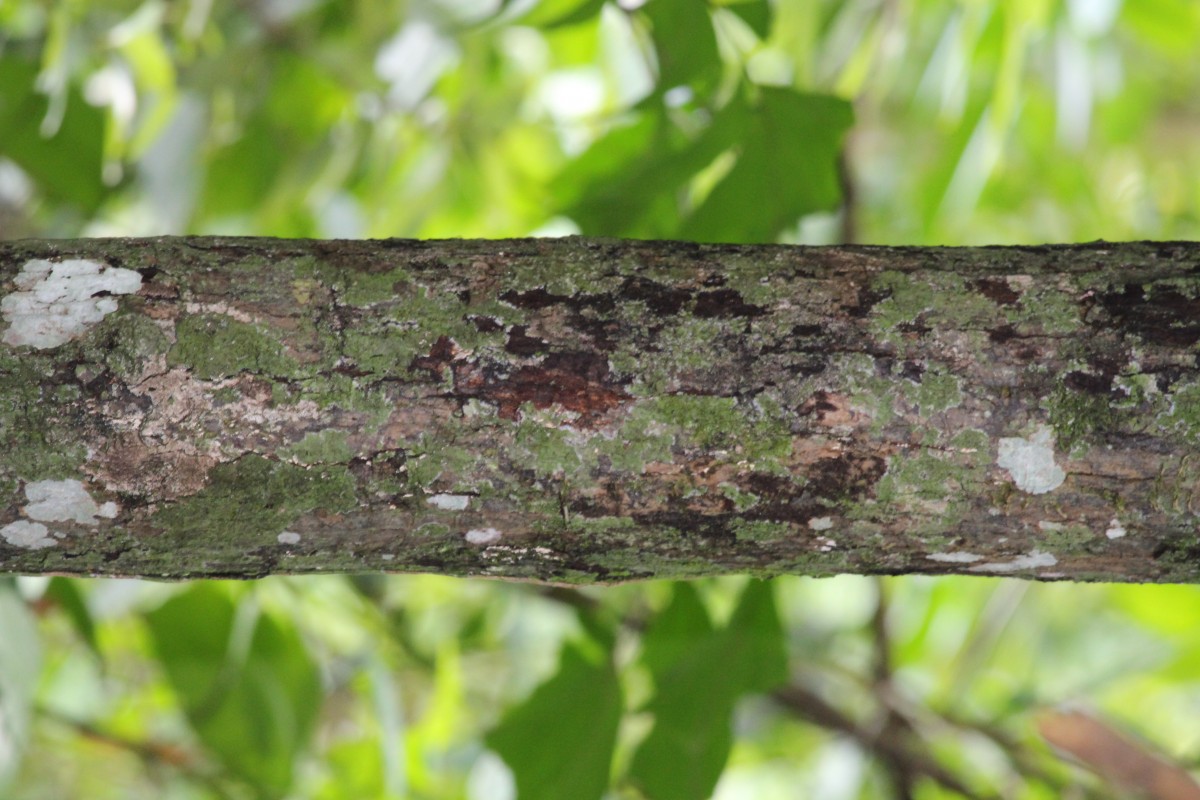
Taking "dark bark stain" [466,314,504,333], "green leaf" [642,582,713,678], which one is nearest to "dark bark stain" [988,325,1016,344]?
"dark bark stain" [466,314,504,333]

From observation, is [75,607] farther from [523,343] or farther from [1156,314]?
[1156,314]

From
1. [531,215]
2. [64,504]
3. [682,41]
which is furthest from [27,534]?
[531,215]

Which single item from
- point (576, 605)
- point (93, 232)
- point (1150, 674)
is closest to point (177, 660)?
point (576, 605)

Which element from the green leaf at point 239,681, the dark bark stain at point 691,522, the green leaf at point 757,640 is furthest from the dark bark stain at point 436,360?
the green leaf at point 239,681

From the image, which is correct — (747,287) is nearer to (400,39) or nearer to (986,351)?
(986,351)

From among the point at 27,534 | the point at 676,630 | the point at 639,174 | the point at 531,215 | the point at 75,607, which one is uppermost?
the point at 531,215

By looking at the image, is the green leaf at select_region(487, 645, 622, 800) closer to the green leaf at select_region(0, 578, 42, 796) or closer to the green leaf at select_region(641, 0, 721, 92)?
the green leaf at select_region(0, 578, 42, 796)
